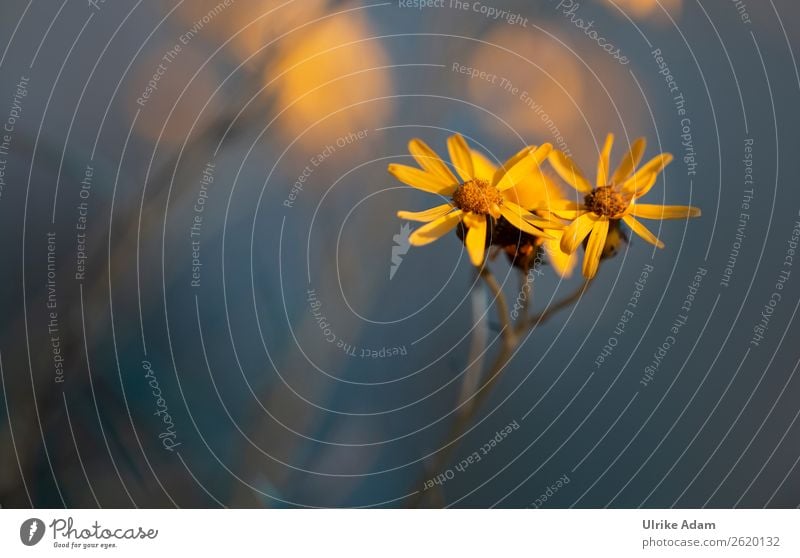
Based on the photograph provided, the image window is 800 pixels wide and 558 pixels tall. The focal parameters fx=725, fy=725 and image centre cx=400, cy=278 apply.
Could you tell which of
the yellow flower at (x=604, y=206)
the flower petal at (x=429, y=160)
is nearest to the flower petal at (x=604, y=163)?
the yellow flower at (x=604, y=206)

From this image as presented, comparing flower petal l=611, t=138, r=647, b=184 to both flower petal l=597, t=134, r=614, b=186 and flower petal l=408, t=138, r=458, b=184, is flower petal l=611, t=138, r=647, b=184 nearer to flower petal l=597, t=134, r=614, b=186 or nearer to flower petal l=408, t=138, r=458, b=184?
flower petal l=597, t=134, r=614, b=186

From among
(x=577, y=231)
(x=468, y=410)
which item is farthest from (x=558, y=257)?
(x=468, y=410)

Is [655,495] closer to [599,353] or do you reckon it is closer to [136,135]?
[599,353]

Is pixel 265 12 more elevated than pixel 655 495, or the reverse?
pixel 265 12

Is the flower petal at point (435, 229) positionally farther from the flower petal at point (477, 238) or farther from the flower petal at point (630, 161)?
the flower petal at point (630, 161)

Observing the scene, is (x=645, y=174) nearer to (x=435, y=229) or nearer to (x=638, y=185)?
(x=638, y=185)

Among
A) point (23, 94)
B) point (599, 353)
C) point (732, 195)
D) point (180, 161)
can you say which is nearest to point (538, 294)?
point (599, 353)

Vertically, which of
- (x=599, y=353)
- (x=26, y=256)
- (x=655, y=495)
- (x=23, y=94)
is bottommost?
(x=655, y=495)

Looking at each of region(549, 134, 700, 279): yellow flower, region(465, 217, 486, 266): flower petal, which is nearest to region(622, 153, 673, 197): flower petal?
region(549, 134, 700, 279): yellow flower
